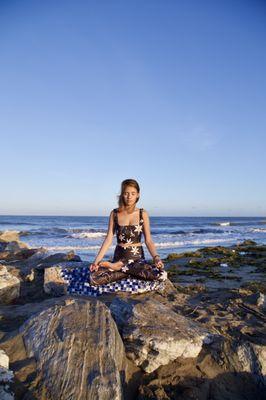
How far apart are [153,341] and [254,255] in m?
10.6

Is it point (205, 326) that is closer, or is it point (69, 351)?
point (69, 351)

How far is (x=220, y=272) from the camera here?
30.7 feet

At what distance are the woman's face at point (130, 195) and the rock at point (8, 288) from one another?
243 centimetres

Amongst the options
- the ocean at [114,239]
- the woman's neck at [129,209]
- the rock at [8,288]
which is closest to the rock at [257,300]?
the woman's neck at [129,209]

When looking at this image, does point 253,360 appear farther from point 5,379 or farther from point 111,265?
point 111,265

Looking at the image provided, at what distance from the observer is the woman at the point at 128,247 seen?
5352mm

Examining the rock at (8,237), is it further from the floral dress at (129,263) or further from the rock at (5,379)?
the rock at (5,379)

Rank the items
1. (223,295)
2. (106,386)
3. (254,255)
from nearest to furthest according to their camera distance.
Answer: (106,386) → (223,295) → (254,255)

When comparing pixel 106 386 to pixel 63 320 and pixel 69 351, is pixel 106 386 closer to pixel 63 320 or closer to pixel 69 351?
pixel 69 351

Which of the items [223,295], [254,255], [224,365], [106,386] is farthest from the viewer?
[254,255]

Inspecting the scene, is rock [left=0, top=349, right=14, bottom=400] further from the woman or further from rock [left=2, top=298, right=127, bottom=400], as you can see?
the woman

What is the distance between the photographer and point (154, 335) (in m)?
3.36

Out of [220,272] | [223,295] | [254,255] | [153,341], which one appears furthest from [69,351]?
[254,255]

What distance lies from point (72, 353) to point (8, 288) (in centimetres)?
306
